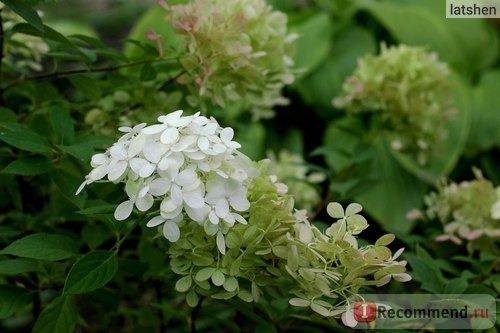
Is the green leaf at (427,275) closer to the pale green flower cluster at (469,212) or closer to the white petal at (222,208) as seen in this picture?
the pale green flower cluster at (469,212)

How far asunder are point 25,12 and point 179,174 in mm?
343

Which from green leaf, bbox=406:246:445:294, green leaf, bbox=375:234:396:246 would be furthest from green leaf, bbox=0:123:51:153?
green leaf, bbox=406:246:445:294

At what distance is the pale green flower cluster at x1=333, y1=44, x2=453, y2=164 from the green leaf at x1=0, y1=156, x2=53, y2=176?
2.89ft

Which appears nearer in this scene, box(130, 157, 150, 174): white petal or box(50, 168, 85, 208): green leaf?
box(130, 157, 150, 174): white petal

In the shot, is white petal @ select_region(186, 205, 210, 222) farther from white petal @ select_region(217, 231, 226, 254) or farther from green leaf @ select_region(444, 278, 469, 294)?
green leaf @ select_region(444, 278, 469, 294)

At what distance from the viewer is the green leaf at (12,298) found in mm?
932

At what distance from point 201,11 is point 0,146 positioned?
0.42 meters

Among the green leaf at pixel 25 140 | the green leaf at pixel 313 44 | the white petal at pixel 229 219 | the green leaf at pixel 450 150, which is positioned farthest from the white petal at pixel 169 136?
the green leaf at pixel 313 44

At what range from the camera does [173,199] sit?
760mm

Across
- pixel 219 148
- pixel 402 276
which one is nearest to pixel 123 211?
pixel 219 148

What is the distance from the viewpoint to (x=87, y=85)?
1.14m

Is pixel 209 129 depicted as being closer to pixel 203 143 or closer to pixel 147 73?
pixel 203 143

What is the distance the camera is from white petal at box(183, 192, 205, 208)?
76 centimetres

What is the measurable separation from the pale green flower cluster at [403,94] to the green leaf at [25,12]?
0.90 meters
